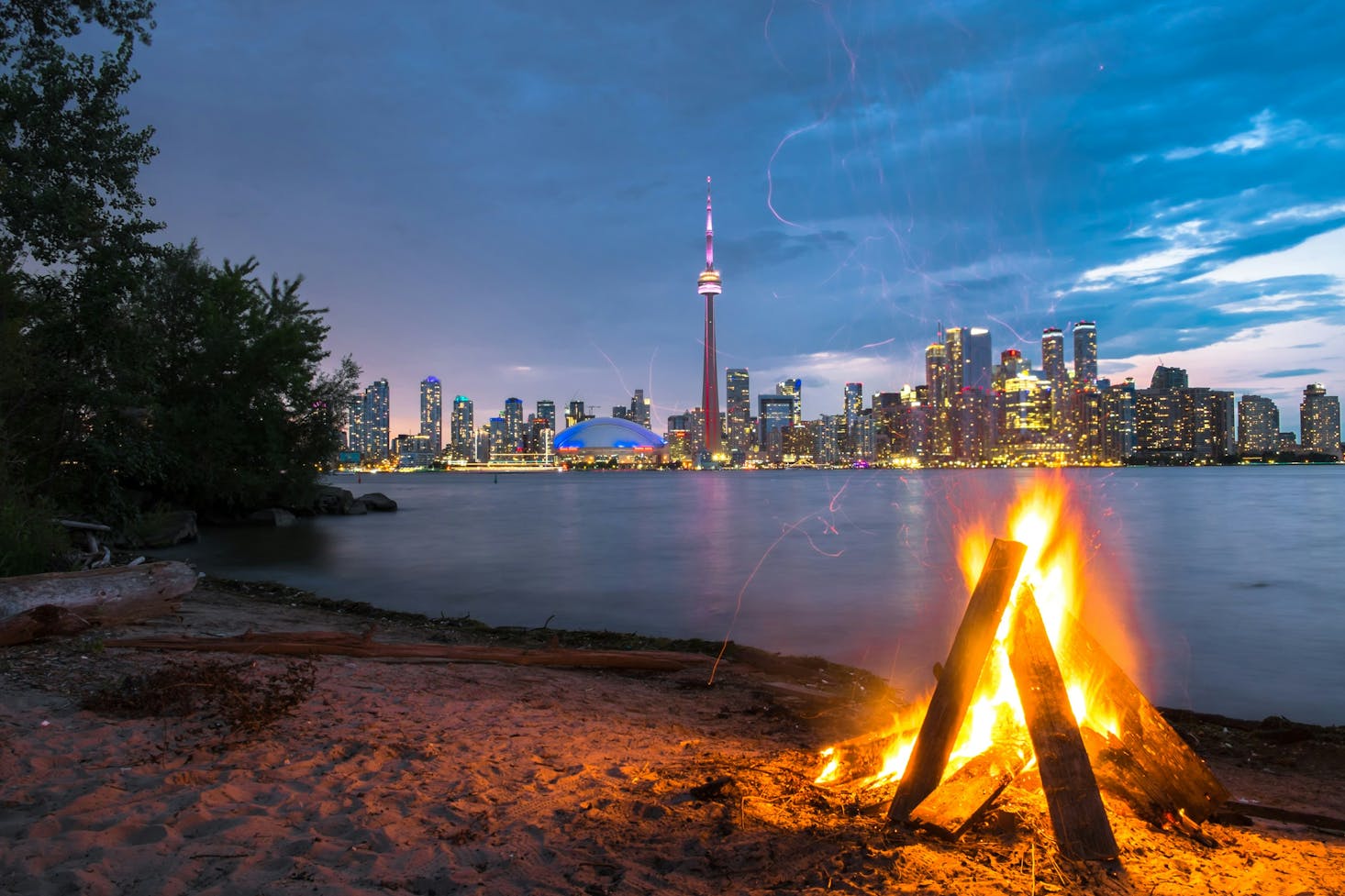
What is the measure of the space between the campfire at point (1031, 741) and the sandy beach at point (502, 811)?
151 mm

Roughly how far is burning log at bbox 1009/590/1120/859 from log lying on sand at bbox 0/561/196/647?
8890 millimetres

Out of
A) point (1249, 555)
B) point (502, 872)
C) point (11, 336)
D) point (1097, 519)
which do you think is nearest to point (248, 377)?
point (11, 336)

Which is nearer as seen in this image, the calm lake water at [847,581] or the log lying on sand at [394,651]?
the log lying on sand at [394,651]

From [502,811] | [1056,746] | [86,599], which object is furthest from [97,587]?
[1056,746]

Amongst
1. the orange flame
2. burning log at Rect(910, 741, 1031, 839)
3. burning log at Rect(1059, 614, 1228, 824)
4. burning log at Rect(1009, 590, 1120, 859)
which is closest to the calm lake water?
the orange flame

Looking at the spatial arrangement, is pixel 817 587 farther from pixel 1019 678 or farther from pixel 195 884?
pixel 195 884

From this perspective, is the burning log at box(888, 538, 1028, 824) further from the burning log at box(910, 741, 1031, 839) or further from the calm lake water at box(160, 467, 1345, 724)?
the calm lake water at box(160, 467, 1345, 724)

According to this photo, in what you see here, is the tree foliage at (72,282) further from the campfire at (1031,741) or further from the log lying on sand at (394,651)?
the campfire at (1031,741)

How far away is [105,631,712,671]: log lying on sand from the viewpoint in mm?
7949

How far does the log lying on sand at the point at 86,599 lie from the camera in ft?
24.3

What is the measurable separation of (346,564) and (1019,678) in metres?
21.8

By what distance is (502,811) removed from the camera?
448 centimetres

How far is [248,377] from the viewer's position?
33844mm

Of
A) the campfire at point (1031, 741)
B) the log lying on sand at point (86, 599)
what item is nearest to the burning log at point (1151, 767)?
the campfire at point (1031, 741)
